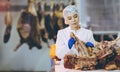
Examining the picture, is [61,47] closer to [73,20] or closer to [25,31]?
[73,20]

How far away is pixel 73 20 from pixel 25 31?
0.70 meters

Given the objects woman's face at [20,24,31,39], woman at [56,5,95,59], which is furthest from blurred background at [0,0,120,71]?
woman at [56,5,95,59]

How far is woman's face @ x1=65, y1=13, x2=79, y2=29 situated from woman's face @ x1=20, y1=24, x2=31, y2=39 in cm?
67

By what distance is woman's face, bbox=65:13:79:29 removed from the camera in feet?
4.20

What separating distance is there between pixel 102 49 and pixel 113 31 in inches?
8.7

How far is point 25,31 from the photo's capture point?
1922 mm

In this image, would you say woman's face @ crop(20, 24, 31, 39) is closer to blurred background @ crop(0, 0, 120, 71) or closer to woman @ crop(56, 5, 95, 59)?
blurred background @ crop(0, 0, 120, 71)

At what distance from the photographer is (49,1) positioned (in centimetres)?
186

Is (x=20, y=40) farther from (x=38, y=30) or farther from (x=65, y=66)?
(x=65, y=66)

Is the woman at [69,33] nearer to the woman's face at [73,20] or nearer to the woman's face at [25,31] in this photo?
the woman's face at [73,20]

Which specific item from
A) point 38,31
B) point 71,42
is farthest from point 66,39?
point 38,31

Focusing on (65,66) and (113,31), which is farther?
(113,31)

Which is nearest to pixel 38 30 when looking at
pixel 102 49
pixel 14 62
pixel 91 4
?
pixel 14 62

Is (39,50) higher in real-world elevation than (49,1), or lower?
lower
